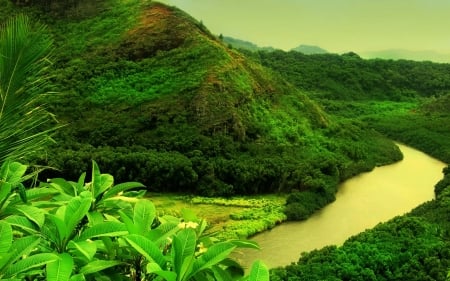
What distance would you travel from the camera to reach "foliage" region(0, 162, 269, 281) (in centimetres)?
256

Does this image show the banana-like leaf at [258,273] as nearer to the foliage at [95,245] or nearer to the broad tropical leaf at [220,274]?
the foliage at [95,245]

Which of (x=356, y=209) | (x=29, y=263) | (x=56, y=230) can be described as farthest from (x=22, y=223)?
(x=356, y=209)

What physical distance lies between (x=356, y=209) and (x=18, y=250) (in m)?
29.1

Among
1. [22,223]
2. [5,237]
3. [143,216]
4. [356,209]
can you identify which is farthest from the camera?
[356,209]

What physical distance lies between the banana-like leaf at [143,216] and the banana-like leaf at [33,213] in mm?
480

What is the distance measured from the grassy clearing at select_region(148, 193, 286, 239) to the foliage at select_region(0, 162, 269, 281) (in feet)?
69.4

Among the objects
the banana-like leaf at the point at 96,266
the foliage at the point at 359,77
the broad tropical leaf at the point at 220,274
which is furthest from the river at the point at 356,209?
the foliage at the point at 359,77

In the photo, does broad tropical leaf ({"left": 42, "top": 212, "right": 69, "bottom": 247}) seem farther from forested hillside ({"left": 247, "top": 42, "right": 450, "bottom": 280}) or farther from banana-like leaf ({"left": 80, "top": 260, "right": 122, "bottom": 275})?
forested hillside ({"left": 247, "top": 42, "right": 450, "bottom": 280})

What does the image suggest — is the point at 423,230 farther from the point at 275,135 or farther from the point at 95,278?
the point at 95,278

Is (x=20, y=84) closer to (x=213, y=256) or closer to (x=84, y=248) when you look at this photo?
(x=84, y=248)

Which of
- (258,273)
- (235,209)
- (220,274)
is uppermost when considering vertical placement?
(258,273)

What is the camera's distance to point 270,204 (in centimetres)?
2922

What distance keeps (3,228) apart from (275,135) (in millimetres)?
33305

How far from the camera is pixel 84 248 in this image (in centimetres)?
261
